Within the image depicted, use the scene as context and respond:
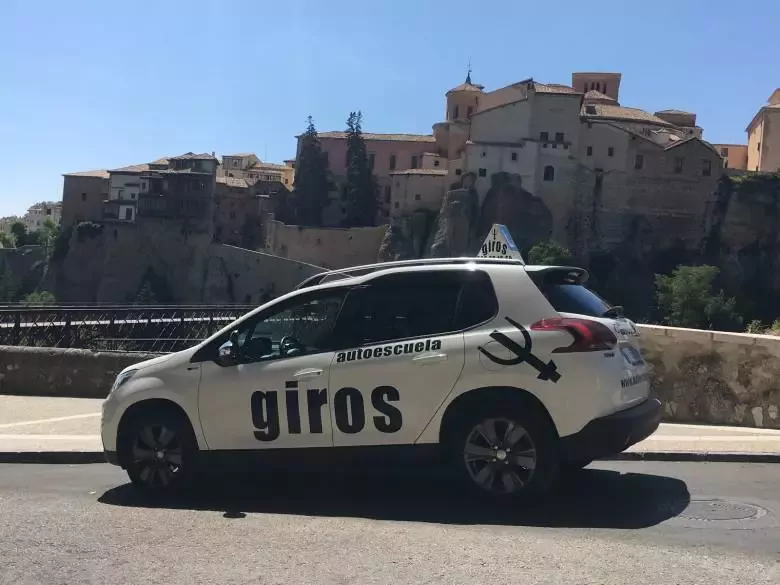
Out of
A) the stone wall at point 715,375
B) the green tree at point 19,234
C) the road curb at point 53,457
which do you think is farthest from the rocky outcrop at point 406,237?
the green tree at point 19,234

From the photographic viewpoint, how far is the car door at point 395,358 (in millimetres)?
5711

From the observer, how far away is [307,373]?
6.02 m

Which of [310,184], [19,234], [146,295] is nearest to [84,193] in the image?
[146,295]

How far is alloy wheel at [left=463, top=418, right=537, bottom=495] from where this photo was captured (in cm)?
555

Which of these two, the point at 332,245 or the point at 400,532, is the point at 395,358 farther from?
the point at 332,245

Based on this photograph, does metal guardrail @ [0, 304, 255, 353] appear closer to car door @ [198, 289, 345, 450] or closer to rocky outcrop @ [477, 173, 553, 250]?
car door @ [198, 289, 345, 450]

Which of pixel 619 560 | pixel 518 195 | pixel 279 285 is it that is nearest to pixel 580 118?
pixel 518 195

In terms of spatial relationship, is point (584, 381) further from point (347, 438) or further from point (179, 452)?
point (179, 452)

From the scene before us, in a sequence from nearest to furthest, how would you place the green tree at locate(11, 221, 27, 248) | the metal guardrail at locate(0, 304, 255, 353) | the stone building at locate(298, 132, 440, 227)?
1. the metal guardrail at locate(0, 304, 255, 353)
2. the stone building at locate(298, 132, 440, 227)
3. the green tree at locate(11, 221, 27, 248)

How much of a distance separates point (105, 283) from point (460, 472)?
87044mm

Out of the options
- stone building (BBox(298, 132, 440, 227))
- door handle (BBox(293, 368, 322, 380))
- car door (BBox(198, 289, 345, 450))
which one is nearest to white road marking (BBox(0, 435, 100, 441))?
car door (BBox(198, 289, 345, 450))

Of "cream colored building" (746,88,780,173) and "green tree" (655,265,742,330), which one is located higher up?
"cream colored building" (746,88,780,173)

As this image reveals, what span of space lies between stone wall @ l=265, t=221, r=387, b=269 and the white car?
7316 cm

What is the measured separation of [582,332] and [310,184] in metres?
83.5
